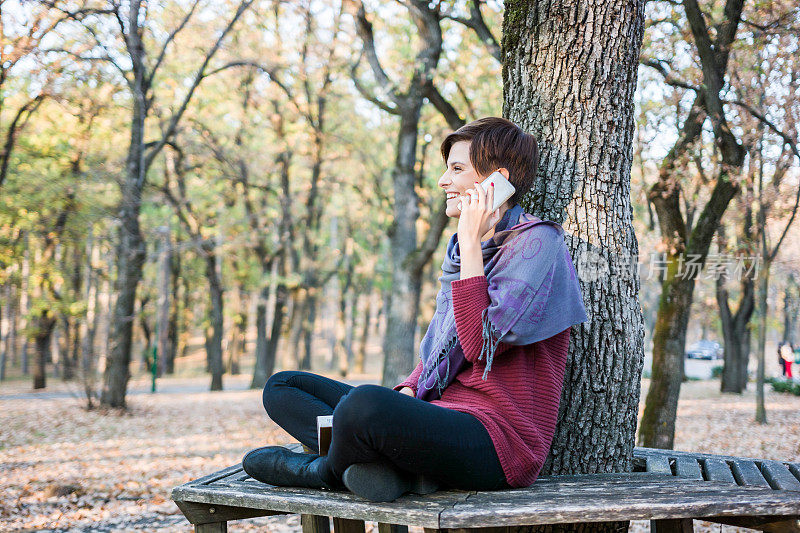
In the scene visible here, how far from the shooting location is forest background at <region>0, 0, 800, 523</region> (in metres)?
9.84

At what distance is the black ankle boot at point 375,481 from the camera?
2.25 m

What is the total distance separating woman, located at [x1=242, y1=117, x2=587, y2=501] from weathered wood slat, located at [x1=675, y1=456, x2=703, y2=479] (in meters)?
0.75

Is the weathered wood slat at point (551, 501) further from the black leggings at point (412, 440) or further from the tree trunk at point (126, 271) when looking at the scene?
the tree trunk at point (126, 271)

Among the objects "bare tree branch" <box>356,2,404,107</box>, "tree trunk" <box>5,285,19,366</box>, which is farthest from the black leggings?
"tree trunk" <box>5,285,19,366</box>

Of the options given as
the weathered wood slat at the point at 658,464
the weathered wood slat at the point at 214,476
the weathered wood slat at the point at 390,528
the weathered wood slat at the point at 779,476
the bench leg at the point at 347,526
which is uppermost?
the weathered wood slat at the point at 779,476

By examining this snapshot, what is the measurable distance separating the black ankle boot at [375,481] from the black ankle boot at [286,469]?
0.20 m

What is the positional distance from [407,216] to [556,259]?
10176 millimetres

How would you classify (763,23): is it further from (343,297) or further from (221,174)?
(343,297)

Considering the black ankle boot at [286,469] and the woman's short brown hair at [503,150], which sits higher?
the woman's short brown hair at [503,150]

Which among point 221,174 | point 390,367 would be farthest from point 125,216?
point 390,367

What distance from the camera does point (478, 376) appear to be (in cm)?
253

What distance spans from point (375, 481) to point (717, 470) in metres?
1.58

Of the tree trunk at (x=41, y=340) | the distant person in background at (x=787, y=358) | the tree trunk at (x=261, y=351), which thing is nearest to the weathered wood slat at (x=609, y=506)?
the tree trunk at (x=261, y=351)

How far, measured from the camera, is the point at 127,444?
31.4ft
